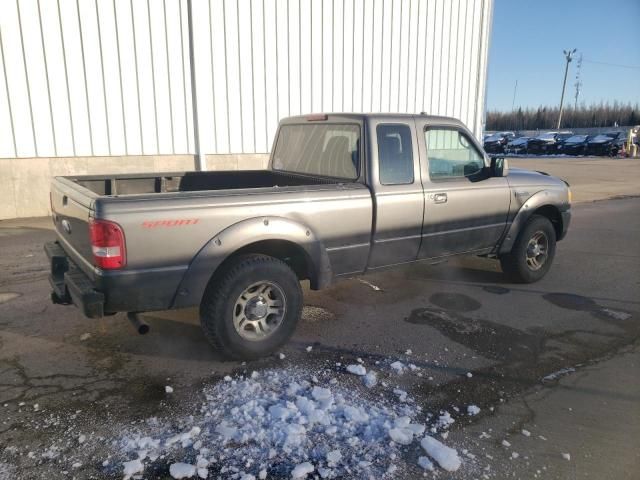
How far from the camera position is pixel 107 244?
10.0ft

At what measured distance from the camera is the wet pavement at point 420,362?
9.12 ft

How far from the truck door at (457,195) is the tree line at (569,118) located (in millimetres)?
68660

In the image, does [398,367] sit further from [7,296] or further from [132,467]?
[7,296]

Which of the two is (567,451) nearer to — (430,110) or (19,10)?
(19,10)

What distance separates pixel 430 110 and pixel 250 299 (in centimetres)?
1174

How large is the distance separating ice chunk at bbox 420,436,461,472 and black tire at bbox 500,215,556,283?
3400mm

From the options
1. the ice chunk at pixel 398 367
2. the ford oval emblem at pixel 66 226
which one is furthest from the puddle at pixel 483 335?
the ford oval emblem at pixel 66 226

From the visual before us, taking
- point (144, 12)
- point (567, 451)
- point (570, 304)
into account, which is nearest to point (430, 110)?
point (144, 12)

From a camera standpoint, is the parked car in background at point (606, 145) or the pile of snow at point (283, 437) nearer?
the pile of snow at point (283, 437)

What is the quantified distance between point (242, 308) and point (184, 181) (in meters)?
2.07

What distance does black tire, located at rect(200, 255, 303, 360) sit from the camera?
3.54 metres

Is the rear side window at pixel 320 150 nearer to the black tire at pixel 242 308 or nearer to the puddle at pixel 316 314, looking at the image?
the black tire at pixel 242 308

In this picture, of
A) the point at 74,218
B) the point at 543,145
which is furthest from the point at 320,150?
the point at 543,145

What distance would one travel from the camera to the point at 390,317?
15.5ft
